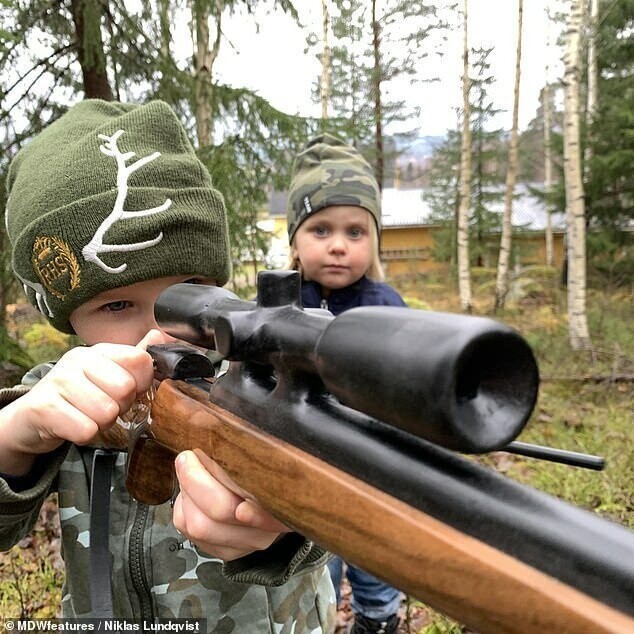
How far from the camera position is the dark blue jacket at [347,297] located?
131 inches

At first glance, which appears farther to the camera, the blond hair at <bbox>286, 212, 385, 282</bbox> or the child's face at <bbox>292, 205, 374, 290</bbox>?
the blond hair at <bbox>286, 212, 385, 282</bbox>

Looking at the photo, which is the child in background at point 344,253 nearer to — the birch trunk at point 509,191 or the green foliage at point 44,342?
the green foliage at point 44,342

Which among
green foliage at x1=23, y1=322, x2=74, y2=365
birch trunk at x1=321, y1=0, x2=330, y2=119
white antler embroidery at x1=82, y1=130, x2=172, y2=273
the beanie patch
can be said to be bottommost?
green foliage at x1=23, y1=322, x2=74, y2=365

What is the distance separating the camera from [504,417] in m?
0.59

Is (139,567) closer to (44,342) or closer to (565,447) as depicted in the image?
(565,447)

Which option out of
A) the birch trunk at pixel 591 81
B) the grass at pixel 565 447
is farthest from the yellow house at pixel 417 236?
the grass at pixel 565 447

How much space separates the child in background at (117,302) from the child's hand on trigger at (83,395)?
0.10 metres

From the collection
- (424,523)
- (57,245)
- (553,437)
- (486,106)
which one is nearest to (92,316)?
(57,245)

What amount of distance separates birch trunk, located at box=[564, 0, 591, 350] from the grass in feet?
1.80

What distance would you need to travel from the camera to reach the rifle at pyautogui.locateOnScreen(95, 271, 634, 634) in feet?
1.75

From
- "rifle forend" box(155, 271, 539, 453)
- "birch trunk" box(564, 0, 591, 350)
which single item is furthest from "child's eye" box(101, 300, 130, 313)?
"birch trunk" box(564, 0, 591, 350)

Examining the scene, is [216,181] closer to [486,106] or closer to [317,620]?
[317,620]

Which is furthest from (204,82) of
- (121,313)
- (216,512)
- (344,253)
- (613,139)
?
(613,139)

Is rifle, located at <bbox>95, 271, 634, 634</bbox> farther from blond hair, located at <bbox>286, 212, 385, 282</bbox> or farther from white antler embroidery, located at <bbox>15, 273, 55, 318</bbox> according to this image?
blond hair, located at <bbox>286, 212, 385, 282</bbox>
